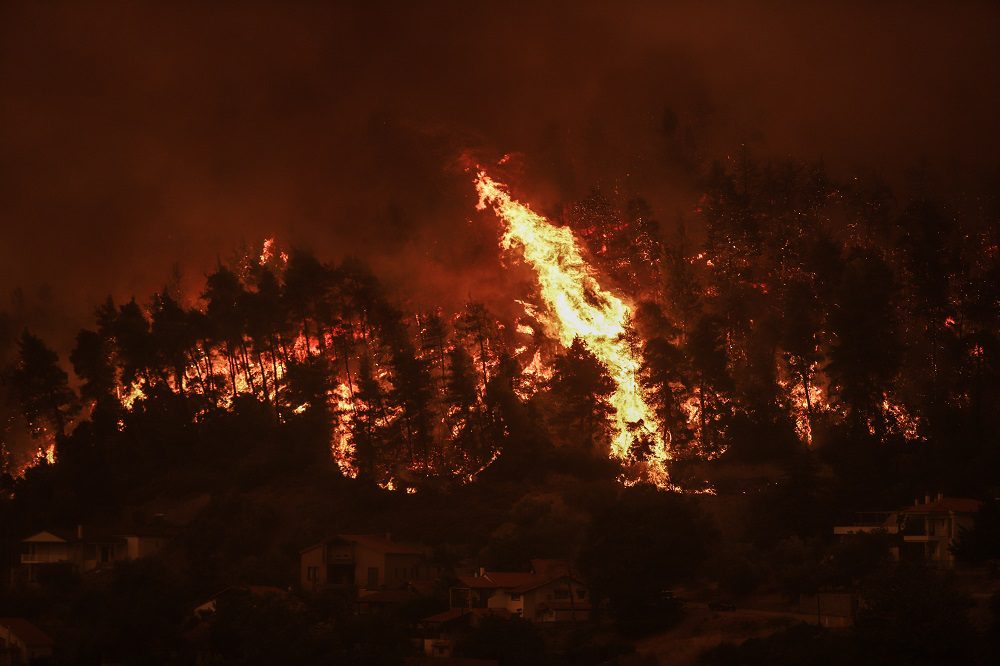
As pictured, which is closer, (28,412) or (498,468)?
(498,468)

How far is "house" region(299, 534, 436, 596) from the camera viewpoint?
74625 millimetres

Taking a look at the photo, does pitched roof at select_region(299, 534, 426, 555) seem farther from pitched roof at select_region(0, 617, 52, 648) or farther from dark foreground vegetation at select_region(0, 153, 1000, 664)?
pitched roof at select_region(0, 617, 52, 648)

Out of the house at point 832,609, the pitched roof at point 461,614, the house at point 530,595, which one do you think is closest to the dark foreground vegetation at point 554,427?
the house at point 832,609

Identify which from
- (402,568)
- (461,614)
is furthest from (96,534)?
(461,614)

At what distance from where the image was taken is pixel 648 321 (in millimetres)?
89625

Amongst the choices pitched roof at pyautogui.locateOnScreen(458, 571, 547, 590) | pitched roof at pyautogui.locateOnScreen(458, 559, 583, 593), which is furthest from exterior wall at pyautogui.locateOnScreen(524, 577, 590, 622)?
pitched roof at pyautogui.locateOnScreen(458, 571, 547, 590)

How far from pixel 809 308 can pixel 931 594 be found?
117ft

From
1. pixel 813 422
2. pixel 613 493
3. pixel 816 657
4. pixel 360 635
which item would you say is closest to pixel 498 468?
pixel 613 493

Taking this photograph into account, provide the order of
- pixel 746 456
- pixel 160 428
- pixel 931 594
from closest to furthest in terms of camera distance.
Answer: pixel 931 594 → pixel 746 456 → pixel 160 428

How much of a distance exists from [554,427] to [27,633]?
35.1 meters

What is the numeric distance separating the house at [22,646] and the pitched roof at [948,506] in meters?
43.1

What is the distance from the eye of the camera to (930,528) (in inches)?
2581

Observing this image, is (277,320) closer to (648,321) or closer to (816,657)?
(648,321)

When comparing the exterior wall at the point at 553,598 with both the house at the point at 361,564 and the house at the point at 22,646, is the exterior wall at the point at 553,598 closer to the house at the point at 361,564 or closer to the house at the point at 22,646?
the house at the point at 361,564
